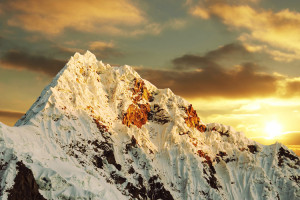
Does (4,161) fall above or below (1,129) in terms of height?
below

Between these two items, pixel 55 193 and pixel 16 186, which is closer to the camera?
pixel 16 186

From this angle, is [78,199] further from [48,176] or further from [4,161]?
[4,161]

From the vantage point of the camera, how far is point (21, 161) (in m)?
174

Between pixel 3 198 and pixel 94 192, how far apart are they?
48.7m

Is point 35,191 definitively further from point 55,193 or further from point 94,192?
point 94,192

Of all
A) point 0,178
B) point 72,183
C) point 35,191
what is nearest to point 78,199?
point 72,183

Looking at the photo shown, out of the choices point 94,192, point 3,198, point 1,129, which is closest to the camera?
point 3,198

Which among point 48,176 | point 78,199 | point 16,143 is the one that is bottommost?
point 78,199

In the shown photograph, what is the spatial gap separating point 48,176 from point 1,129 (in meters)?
Result: 30.6

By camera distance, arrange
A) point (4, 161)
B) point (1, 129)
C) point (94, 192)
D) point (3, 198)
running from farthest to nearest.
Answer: point (94, 192)
point (1, 129)
point (4, 161)
point (3, 198)

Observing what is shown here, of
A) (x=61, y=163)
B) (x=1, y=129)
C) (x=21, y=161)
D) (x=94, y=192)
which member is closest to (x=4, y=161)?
(x=21, y=161)

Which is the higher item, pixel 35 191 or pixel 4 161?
pixel 4 161

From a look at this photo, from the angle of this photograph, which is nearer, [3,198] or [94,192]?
[3,198]

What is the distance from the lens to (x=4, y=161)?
171 m
